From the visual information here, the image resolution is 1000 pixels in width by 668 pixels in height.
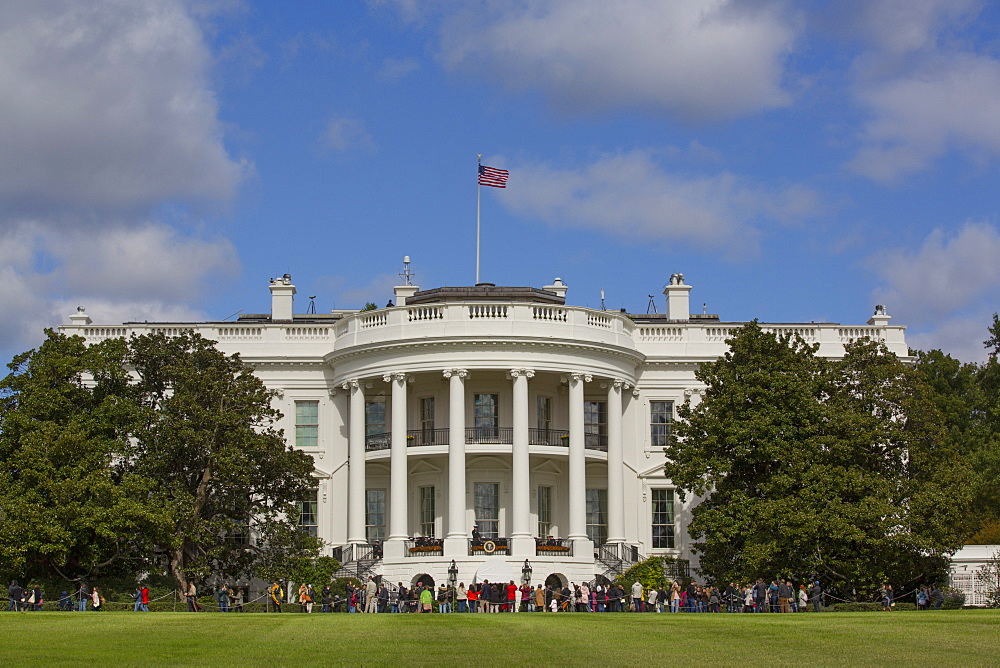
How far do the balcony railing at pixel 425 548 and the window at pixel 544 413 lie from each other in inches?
263

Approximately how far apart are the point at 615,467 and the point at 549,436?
3.06 metres

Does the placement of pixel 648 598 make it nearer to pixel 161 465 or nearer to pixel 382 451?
pixel 382 451

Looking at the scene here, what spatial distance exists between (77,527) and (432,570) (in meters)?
12.6

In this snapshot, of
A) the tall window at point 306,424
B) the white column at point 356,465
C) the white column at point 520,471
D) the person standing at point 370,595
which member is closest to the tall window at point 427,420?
the white column at point 356,465

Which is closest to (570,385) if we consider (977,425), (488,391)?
(488,391)

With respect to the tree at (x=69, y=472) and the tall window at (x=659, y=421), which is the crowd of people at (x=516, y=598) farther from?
the tall window at (x=659, y=421)

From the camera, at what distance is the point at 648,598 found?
151 ft

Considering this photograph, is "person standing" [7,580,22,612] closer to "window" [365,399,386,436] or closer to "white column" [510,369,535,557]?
"white column" [510,369,535,557]

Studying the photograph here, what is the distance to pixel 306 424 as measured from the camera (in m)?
54.2

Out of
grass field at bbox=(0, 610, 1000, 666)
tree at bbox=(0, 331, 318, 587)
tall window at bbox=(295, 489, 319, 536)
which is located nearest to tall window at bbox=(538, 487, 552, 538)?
tall window at bbox=(295, 489, 319, 536)

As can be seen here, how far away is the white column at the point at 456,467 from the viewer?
47.9 meters

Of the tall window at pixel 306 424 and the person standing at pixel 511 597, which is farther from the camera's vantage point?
the tall window at pixel 306 424

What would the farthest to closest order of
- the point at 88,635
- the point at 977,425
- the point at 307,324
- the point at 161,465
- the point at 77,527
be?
the point at 977,425 < the point at 307,324 < the point at 161,465 < the point at 77,527 < the point at 88,635

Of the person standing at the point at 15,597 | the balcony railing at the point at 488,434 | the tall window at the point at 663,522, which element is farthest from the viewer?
the tall window at the point at 663,522
